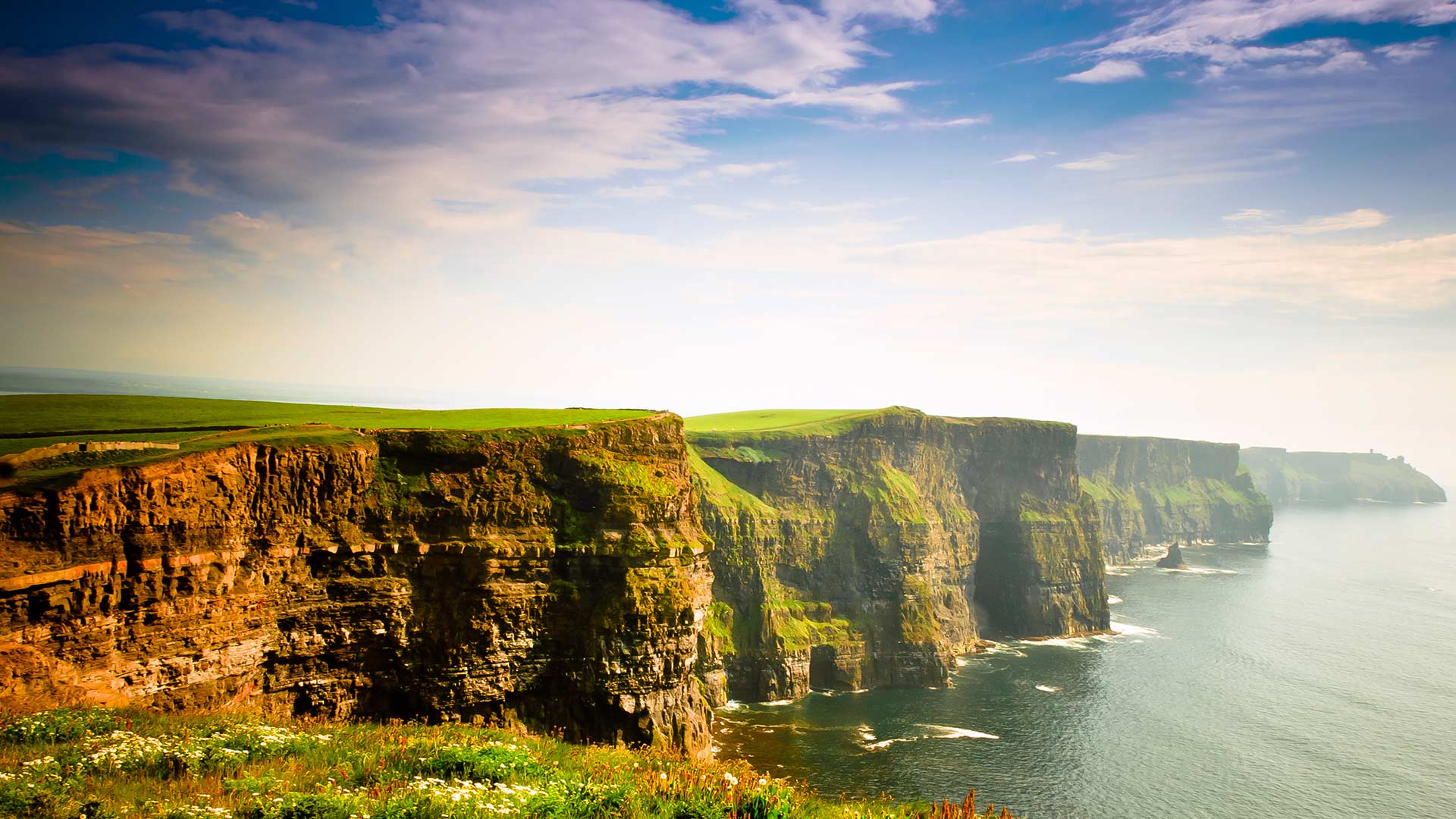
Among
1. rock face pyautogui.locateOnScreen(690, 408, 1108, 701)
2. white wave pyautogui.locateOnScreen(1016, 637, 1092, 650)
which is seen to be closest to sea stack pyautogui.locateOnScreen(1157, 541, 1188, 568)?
rock face pyautogui.locateOnScreen(690, 408, 1108, 701)

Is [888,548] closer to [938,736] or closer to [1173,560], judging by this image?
[938,736]

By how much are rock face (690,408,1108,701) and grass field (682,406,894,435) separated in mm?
1950

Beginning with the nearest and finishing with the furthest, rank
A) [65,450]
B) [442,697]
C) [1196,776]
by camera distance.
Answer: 1. [65,450]
2. [442,697]
3. [1196,776]

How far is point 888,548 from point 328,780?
82.2 metres

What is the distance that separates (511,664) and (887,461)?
2754 inches

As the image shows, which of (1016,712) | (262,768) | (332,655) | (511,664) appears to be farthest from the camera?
(1016,712)

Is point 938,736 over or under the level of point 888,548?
under

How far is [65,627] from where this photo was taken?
28.5m

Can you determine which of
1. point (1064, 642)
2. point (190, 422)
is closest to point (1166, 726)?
point (1064, 642)

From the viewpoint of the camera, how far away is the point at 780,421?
11294 cm

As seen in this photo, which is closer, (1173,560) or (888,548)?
(888,548)

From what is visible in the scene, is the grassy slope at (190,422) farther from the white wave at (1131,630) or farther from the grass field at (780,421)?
the white wave at (1131,630)

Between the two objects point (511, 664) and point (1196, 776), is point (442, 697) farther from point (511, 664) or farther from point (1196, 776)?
point (1196, 776)

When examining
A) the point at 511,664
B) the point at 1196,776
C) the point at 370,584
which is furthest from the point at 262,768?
the point at 1196,776
